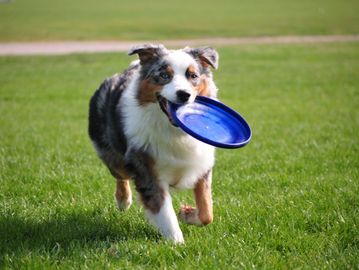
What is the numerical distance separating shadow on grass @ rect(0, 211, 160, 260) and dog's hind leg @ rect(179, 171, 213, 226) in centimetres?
42

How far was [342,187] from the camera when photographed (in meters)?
6.53

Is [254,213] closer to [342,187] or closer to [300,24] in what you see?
[342,187]

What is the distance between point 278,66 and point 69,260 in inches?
641

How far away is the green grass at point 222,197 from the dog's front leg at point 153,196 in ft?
0.63

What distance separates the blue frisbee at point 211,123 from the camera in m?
5.12

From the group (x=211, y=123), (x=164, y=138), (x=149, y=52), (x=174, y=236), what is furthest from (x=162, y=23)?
(x=174, y=236)

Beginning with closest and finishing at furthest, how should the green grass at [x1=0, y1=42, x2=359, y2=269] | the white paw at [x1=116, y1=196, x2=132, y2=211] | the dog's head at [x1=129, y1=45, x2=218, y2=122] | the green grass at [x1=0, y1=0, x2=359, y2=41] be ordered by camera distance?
the green grass at [x1=0, y1=42, x2=359, y2=269] → the dog's head at [x1=129, y1=45, x2=218, y2=122] → the white paw at [x1=116, y1=196, x2=132, y2=211] → the green grass at [x1=0, y1=0, x2=359, y2=41]

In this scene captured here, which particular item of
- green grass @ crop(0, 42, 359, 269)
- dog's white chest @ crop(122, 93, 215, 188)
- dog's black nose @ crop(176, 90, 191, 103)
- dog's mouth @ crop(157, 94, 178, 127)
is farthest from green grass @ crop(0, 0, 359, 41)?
dog's black nose @ crop(176, 90, 191, 103)

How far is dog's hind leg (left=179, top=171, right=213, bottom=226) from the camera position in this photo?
5.38 m

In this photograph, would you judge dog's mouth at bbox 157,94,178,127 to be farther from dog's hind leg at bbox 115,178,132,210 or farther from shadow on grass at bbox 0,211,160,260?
dog's hind leg at bbox 115,178,132,210

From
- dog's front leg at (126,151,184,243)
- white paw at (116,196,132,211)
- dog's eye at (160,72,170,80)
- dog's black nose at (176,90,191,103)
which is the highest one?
dog's eye at (160,72,170,80)

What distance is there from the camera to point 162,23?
38719mm

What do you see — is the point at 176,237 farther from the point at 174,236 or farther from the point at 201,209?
the point at 201,209

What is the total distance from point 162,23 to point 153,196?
34652mm
